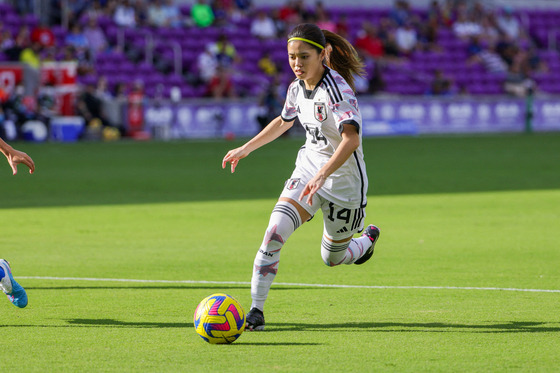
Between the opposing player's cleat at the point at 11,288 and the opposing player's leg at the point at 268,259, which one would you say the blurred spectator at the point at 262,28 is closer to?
the opposing player's cleat at the point at 11,288

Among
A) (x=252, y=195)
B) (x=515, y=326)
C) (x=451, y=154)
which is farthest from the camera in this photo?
(x=451, y=154)

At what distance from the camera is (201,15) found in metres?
36.3

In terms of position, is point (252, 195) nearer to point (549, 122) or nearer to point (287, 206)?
point (287, 206)

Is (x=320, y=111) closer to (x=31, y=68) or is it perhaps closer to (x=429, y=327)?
(x=429, y=327)

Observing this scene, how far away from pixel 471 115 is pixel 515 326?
30.5 m

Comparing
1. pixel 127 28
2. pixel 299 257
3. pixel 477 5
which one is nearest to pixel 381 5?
pixel 477 5

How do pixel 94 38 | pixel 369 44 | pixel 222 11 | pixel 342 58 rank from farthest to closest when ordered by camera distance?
pixel 369 44, pixel 222 11, pixel 94 38, pixel 342 58

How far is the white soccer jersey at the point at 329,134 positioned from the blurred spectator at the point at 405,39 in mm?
33829

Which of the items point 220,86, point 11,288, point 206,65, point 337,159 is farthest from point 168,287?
point 206,65

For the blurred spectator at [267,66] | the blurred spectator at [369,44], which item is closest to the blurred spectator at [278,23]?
the blurred spectator at [267,66]

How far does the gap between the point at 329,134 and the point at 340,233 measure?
791 mm

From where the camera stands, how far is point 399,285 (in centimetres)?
848

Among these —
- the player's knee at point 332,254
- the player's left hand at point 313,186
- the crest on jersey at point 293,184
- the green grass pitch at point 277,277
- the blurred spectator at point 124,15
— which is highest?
the player's left hand at point 313,186

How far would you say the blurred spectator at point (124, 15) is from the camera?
112 ft
